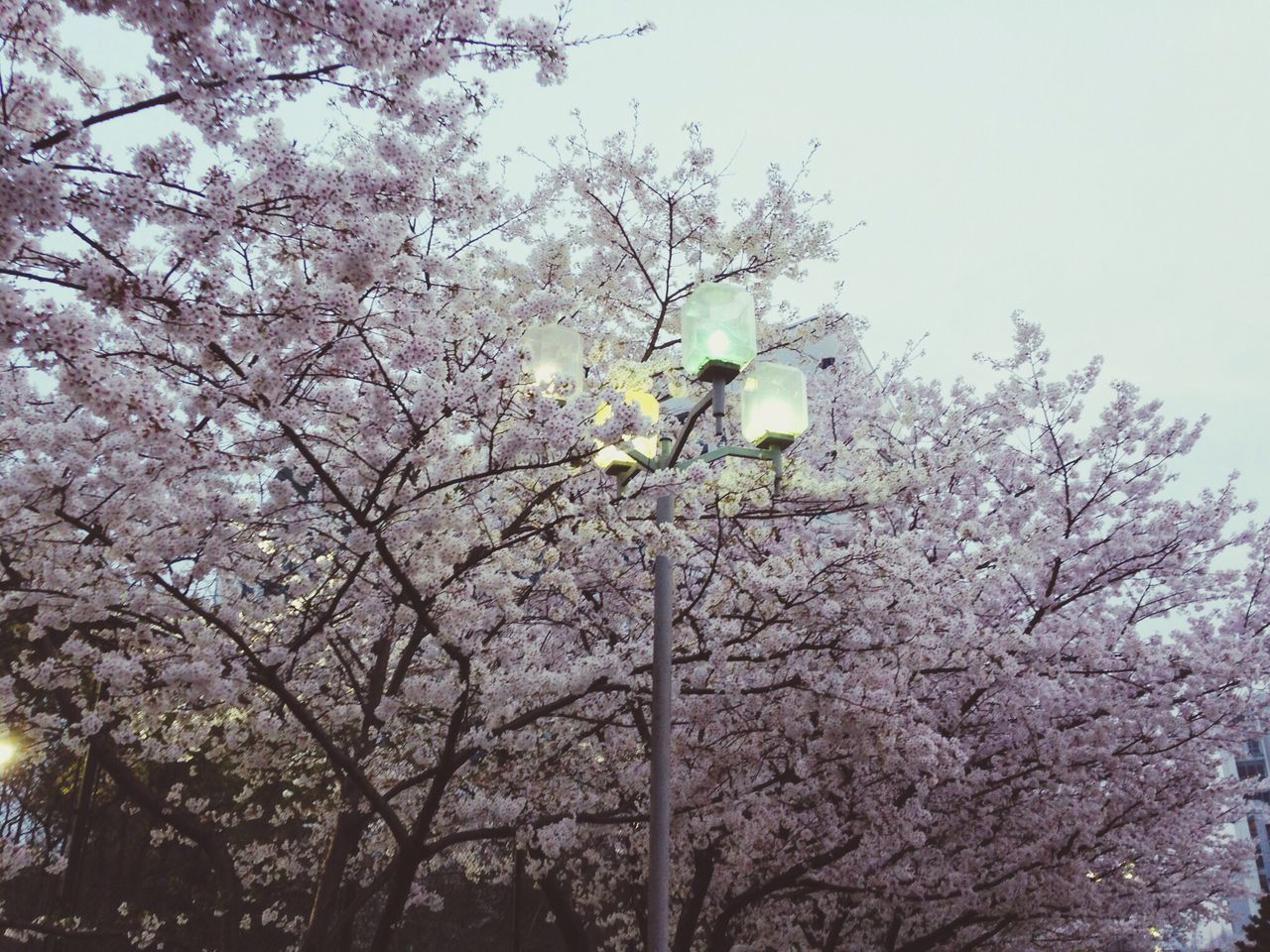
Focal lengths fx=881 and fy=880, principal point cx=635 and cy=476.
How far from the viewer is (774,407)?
600 cm

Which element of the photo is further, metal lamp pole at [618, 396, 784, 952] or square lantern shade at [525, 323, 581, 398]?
square lantern shade at [525, 323, 581, 398]

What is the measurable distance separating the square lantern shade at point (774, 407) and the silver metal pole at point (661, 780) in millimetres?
1099

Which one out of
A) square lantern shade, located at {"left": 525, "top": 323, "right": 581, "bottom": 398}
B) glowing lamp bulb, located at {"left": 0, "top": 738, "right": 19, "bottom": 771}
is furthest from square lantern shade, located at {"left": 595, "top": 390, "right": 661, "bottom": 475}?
glowing lamp bulb, located at {"left": 0, "top": 738, "right": 19, "bottom": 771}

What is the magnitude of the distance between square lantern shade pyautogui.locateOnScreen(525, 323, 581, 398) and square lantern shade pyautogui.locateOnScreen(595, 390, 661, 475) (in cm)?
35

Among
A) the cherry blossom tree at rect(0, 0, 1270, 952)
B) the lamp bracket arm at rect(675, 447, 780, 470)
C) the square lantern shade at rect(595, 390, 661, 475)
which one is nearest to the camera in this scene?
the cherry blossom tree at rect(0, 0, 1270, 952)

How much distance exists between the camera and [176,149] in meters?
3.94

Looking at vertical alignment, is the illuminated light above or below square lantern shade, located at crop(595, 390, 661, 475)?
below

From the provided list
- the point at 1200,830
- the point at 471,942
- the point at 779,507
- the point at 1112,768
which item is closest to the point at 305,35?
the point at 779,507

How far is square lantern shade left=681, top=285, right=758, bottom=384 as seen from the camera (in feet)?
19.3

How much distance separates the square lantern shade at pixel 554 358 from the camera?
230 inches

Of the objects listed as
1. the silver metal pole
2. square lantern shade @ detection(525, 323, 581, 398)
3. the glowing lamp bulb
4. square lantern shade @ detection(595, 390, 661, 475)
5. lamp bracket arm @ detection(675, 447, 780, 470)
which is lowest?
the silver metal pole

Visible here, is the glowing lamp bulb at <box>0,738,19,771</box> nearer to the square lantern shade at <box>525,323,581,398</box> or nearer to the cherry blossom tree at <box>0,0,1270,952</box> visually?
the cherry blossom tree at <box>0,0,1270,952</box>

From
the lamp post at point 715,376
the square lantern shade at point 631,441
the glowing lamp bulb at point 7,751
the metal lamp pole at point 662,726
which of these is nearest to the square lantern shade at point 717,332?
the lamp post at point 715,376

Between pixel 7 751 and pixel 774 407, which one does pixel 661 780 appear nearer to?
pixel 774 407
